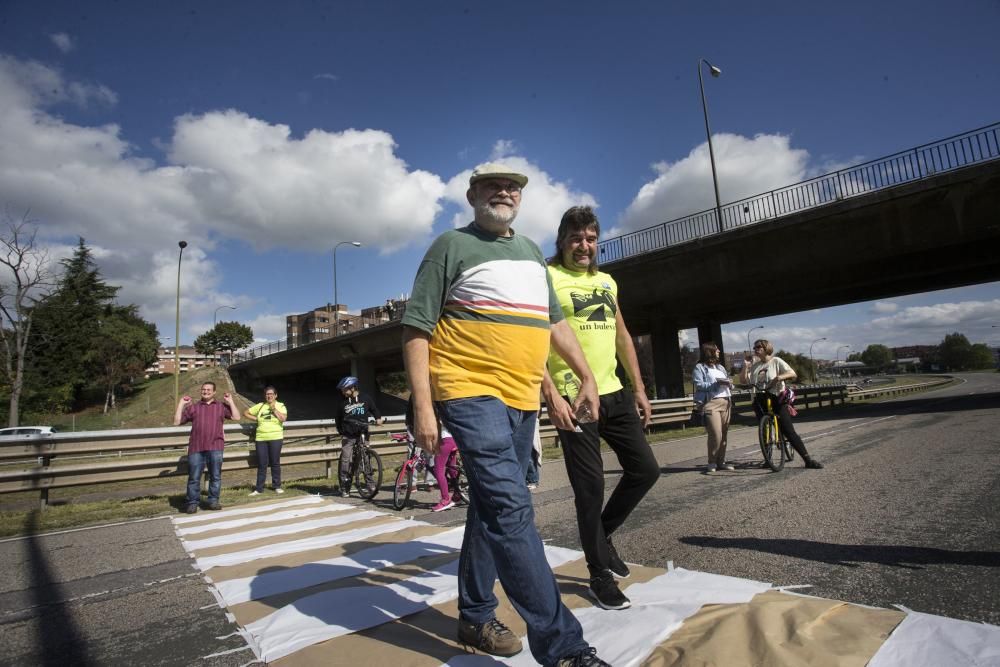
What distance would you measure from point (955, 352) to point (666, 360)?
165 metres

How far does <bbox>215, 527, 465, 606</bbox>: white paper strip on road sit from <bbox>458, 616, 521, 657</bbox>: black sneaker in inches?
59.4

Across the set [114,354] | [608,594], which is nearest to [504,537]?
[608,594]

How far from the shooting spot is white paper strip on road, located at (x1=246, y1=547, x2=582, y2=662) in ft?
8.31

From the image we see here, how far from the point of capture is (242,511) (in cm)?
671

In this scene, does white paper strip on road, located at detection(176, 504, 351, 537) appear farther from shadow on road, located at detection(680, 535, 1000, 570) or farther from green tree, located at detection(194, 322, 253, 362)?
green tree, located at detection(194, 322, 253, 362)

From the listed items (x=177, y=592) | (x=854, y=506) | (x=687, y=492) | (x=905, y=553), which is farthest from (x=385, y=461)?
(x=905, y=553)

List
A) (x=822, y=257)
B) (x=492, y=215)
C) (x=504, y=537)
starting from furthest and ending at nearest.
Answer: (x=822, y=257) < (x=492, y=215) < (x=504, y=537)

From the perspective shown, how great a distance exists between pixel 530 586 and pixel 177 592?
111 inches

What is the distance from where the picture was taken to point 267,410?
8570 millimetres

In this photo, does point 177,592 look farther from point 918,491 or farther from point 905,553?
point 918,491

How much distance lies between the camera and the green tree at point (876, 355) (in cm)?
17288

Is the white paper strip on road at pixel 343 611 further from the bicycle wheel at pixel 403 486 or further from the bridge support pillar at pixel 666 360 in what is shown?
the bridge support pillar at pixel 666 360

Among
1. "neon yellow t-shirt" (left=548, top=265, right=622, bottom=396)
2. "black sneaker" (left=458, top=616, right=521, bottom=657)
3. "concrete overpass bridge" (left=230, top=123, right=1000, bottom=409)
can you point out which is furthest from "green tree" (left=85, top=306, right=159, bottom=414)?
"black sneaker" (left=458, top=616, right=521, bottom=657)

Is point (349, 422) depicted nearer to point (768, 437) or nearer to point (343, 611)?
point (343, 611)
